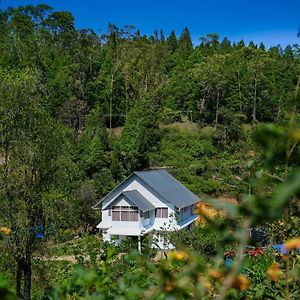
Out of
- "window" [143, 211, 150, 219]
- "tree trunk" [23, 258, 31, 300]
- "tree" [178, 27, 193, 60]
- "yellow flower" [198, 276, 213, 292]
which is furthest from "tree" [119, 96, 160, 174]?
"yellow flower" [198, 276, 213, 292]

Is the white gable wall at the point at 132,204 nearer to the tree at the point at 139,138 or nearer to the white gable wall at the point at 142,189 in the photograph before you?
the white gable wall at the point at 142,189

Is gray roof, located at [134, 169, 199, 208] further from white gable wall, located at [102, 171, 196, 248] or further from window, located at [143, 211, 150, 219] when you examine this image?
window, located at [143, 211, 150, 219]

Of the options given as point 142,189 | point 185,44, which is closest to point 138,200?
point 142,189

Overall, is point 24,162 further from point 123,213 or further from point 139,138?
point 139,138

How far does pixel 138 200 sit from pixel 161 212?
3.54 feet

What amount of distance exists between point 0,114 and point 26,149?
749 millimetres

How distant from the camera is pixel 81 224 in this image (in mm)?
17234

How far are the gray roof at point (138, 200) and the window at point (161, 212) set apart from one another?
0.33 metres

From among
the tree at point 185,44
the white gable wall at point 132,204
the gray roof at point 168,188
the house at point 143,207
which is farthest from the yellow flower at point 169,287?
the tree at point 185,44

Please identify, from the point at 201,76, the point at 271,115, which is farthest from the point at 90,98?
the point at 271,115

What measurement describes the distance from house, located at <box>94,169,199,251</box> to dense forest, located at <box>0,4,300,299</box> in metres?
1.06

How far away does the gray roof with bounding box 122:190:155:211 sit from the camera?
16.2 metres

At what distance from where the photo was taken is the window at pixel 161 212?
17.1m

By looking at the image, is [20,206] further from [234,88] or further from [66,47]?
[66,47]
